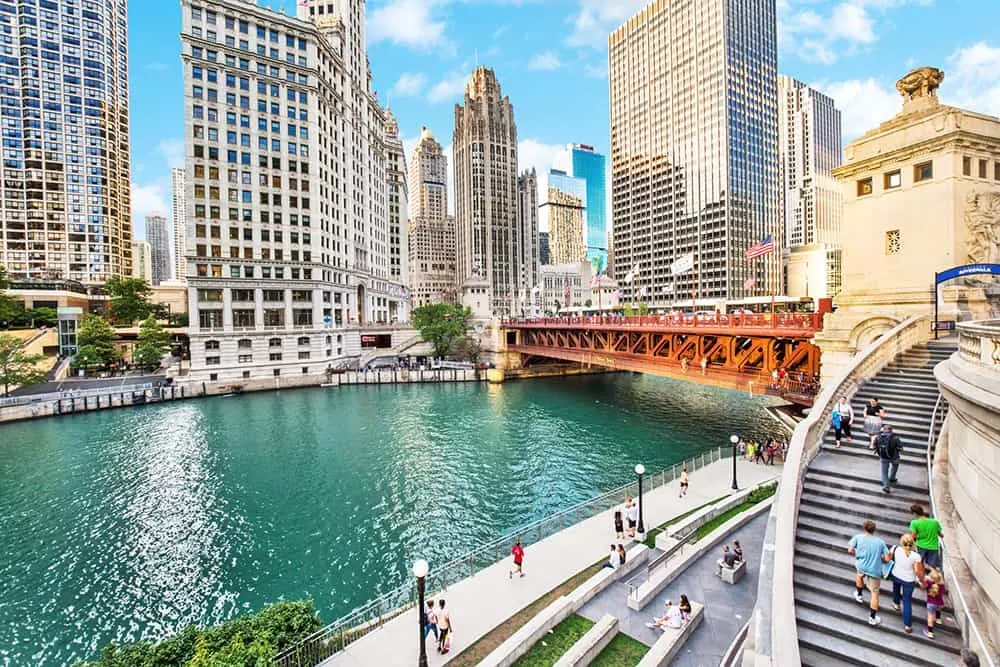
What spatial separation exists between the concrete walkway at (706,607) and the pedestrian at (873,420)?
5425mm

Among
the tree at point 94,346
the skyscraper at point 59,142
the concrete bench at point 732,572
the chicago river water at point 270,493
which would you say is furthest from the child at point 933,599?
the skyscraper at point 59,142

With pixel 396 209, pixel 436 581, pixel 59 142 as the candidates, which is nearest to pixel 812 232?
pixel 396 209

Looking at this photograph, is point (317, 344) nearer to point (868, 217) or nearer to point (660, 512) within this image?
point (660, 512)

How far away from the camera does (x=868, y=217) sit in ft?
79.3

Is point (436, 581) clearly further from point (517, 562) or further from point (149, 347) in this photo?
point (149, 347)

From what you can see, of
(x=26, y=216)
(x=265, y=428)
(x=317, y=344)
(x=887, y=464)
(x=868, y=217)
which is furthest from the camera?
(x=26, y=216)

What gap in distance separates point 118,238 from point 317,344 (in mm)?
91367

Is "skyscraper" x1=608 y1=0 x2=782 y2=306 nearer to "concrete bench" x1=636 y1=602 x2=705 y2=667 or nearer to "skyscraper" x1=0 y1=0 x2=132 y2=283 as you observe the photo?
"concrete bench" x1=636 y1=602 x2=705 y2=667

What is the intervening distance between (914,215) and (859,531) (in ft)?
61.8

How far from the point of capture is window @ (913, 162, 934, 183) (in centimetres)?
2181

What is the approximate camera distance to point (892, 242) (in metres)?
23.4

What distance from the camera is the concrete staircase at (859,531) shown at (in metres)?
8.77

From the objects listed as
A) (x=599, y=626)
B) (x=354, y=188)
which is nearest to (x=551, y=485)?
(x=599, y=626)

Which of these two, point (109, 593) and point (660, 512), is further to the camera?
point (660, 512)
